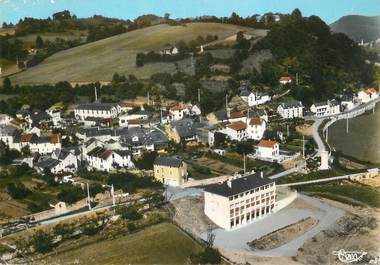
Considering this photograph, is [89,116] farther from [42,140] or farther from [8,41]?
[8,41]

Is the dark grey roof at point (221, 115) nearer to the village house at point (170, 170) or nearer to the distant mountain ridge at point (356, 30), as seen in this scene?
the village house at point (170, 170)

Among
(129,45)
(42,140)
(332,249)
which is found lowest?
(332,249)

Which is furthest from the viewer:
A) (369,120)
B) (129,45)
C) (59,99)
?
(129,45)

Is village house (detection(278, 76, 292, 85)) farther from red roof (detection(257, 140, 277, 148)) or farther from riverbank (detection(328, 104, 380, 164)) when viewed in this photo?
red roof (detection(257, 140, 277, 148))

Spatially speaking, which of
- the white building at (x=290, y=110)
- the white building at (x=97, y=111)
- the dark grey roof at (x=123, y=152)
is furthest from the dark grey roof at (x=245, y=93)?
the dark grey roof at (x=123, y=152)

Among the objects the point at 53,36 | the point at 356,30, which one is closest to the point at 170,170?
the point at 356,30

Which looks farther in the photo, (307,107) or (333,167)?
(307,107)

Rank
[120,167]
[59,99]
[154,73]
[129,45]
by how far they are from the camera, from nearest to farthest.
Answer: [120,167]
[59,99]
[154,73]
[129,45]

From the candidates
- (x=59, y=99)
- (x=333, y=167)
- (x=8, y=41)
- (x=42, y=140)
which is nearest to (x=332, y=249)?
(x=333, y=167)
